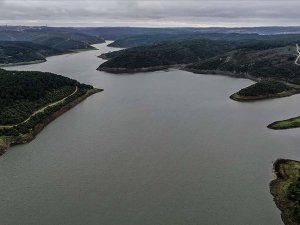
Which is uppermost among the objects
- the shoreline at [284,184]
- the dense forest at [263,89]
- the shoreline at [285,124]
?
the dense forest at [263,89]

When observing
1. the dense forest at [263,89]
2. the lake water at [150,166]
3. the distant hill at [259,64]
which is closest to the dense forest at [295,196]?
the lake water at [150,166]

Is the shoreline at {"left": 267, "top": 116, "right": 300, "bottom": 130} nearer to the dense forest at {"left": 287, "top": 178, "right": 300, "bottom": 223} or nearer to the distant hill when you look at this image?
the dense forest at {"left": 287, "top": 178, "right": 300, "bottom": 223}

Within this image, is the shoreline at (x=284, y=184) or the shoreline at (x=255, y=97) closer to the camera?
the shoreline at (x=284, y=184)

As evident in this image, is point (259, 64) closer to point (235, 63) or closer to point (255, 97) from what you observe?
point (235, 63)

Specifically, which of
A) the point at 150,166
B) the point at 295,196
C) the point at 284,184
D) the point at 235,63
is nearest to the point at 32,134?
the point at 150,166

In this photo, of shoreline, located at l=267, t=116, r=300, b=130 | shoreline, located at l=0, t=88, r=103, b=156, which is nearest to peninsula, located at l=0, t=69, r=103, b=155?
shoreline, located at l=0, t=88, r=103, b=156

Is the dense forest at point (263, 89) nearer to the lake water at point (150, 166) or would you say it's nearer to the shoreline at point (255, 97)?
the shoreline at point (255, 97)

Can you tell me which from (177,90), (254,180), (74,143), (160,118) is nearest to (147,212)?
(254,180)

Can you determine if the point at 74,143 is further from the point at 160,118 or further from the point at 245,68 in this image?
the point at 245,68
